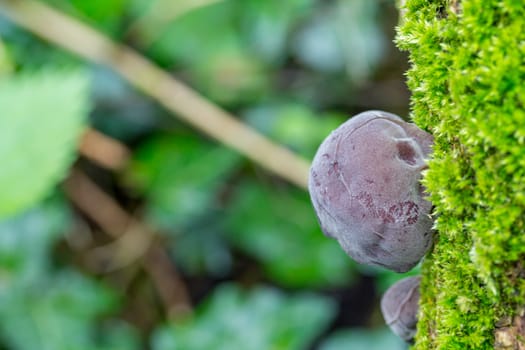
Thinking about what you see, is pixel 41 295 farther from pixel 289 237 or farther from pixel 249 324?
pixel 289 237

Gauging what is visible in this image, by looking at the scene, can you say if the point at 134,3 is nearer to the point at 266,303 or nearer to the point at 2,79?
the point at 2,79

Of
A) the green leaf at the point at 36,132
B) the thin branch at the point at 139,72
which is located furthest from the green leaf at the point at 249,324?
the green leaf at the point at 36,132

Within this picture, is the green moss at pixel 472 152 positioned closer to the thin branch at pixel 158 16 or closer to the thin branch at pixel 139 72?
the thin branch at pixel 139 72

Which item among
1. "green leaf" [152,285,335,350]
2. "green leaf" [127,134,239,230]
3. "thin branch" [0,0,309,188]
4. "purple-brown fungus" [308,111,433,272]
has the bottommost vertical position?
"green leaf" [152,285,335,350]

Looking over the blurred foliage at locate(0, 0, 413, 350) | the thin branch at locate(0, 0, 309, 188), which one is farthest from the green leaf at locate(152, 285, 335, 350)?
the thin branch at locate(0, 0, 309, 188)

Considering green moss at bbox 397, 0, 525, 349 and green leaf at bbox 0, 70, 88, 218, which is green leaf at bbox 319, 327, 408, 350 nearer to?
green leaf at bbox 0, 70, 88, 218

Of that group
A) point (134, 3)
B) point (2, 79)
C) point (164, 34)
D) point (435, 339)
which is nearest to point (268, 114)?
point (164, 34)
